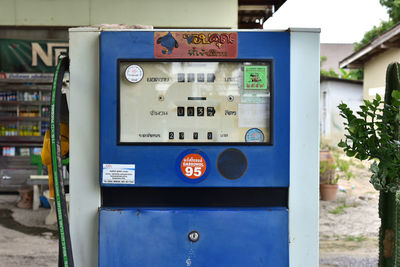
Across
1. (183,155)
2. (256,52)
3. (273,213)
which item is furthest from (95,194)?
(256,52)

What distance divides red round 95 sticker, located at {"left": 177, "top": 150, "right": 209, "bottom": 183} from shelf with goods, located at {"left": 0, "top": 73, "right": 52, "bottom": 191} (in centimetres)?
782

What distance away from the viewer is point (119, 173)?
80.5 inches

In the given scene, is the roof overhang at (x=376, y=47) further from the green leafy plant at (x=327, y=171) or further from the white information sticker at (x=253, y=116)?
the white information sticker at (x=253, y=116)

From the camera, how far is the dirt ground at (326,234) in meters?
5.48

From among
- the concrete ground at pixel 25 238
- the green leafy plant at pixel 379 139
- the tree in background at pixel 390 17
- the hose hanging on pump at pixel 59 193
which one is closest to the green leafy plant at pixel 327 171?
the concrete ground at pixel 25 238

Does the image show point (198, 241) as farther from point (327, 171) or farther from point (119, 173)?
point (327, 171)

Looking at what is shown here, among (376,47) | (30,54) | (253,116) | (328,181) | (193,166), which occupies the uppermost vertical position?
(376,47)

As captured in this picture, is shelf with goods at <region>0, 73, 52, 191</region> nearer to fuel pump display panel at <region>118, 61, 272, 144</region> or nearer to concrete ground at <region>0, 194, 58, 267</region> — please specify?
concrete ground at <region>0, 194, 58, 267</region>

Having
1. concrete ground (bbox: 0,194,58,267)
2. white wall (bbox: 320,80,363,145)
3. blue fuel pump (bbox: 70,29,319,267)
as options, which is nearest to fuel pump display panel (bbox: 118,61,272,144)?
blue fuel pump (bbox: 70,29,319,267)

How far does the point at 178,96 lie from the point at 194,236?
0.60 m

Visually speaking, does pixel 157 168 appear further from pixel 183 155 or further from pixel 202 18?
pixel 202 18

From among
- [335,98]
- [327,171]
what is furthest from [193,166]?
[335,98]

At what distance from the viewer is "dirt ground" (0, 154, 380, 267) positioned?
5.48 meters

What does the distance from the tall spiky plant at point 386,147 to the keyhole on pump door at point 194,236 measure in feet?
4.05
